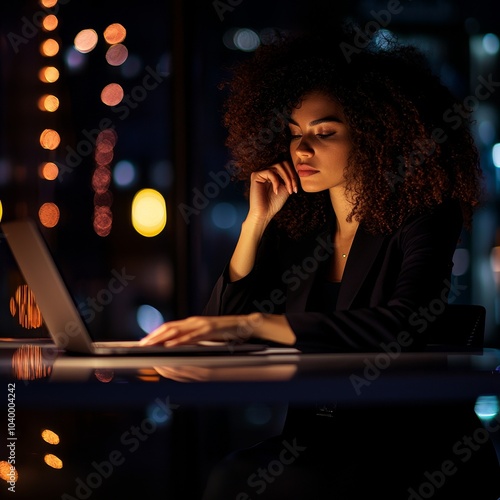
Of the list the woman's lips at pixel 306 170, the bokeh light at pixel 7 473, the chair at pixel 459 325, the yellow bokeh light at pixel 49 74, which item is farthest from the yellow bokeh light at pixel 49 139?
the bokeh light at pixel 7 473

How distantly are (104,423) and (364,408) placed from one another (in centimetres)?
30

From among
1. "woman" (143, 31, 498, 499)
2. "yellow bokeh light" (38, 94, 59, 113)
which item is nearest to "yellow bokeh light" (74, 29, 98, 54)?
"yellow bokeh light" (38, 94, 59, 113)

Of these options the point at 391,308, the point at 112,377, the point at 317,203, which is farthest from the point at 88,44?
the point at 112,377

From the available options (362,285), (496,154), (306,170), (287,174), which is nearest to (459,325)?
(362,285)

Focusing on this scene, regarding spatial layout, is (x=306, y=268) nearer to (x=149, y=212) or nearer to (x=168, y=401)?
(x=168, y=401)

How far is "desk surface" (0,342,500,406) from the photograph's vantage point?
2.82 ft

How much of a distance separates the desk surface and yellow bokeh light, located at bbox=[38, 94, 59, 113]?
2.97 metres

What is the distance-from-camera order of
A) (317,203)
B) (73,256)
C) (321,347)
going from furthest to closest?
1. (73,256)
2. (317,203)
3. (321,347)

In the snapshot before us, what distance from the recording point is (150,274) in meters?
4.20

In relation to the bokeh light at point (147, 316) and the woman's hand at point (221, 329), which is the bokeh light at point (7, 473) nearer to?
the woman's hand at point (221, 329)

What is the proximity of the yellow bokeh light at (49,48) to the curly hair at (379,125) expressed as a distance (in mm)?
2142

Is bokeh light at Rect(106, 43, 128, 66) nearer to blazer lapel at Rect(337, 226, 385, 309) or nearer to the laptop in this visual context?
A: blazer lapel at Rect(337, 226, 385, 309)

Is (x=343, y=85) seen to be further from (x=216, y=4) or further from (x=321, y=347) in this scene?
(x=216, y=4)

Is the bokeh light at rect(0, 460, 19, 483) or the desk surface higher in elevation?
the desk surface
